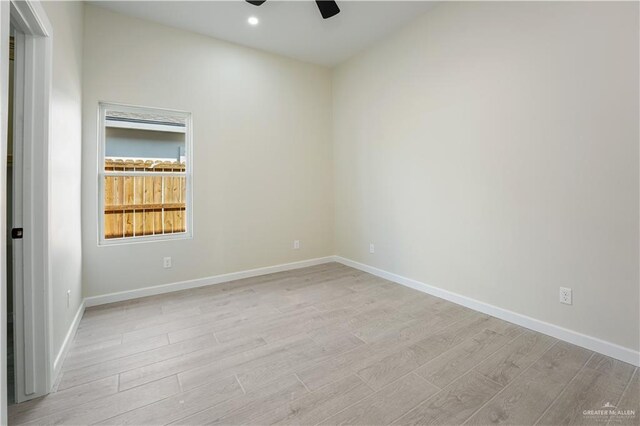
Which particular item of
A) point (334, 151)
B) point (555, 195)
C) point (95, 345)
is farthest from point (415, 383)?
point (334, 151)

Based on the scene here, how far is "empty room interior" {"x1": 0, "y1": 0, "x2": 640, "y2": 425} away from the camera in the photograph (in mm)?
1576

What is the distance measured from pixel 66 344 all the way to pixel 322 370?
72.6 inches

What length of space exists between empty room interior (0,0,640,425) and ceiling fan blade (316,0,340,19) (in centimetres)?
4

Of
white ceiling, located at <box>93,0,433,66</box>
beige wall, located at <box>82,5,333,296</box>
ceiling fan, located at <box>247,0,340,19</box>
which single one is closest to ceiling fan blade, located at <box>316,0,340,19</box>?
ceiling fan, located at <box>247,0,340,19</box>

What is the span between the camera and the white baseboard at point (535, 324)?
1.94m

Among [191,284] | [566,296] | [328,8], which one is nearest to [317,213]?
[191,284]

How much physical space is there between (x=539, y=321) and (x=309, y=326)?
1882mm

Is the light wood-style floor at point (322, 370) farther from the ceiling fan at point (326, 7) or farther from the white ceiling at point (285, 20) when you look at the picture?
the white ceiling at point (285, 20)

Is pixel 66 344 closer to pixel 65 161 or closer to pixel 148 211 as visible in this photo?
pixel 65 161

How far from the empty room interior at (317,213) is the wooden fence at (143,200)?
2 cm

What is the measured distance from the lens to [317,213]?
443 centimetres

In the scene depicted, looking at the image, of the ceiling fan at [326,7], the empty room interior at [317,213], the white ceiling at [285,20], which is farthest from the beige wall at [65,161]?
the ceiling fan at [326,7]

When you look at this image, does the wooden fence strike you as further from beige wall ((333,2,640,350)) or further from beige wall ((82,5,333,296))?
beige wall ((333,2,640,350))

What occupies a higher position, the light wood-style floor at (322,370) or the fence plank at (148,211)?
the fence plank at (148,211)
